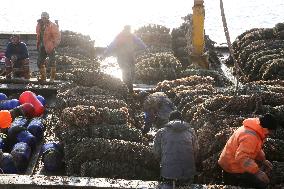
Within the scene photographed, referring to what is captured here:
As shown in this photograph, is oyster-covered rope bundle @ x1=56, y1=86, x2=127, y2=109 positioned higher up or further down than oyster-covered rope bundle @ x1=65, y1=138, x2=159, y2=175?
higher up

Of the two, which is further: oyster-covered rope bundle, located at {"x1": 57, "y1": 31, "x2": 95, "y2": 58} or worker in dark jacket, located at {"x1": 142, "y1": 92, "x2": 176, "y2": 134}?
oyster-covered rope bundle, located at {"x1": 57, "y1": 31, "x2": 95, "y2": 58}

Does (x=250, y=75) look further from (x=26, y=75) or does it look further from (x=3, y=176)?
(x=3, y=176)

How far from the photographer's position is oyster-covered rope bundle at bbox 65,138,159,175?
8672 millimetres

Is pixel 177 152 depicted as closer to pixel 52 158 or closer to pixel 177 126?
pixel 177 126

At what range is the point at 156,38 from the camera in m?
22.2

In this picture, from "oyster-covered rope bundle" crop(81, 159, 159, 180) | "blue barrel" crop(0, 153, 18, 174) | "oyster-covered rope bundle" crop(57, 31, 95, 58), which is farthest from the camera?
"oyster-covered rope bundle" crop(57, 31, 95, 58)

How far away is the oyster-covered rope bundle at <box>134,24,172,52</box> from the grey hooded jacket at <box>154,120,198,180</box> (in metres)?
13.4

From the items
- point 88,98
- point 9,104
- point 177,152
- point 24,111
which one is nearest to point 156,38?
point 9,104

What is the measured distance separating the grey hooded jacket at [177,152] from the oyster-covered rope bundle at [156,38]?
13.4 metres

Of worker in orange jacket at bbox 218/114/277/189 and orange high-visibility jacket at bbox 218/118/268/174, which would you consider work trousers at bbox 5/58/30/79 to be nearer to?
worker in orange jacket at bbox 218/114/277/189

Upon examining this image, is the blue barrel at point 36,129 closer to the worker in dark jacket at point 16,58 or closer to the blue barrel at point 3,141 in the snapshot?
the blue barrel at point 3,141

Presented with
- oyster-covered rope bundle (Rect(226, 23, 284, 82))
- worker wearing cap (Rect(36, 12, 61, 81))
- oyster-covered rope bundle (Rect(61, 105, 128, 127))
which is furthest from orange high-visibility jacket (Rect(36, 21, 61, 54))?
oyster-covered rope bundle (Rect(226, 23, 284, 82))

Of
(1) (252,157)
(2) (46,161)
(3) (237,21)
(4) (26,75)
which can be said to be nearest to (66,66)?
(4) (26,75)

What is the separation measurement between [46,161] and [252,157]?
4.19 m
